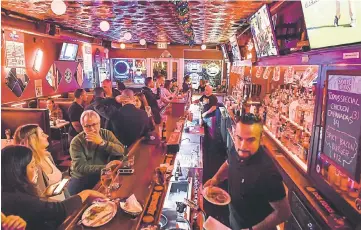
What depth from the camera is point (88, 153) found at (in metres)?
2.87

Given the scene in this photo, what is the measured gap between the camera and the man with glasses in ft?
7.19

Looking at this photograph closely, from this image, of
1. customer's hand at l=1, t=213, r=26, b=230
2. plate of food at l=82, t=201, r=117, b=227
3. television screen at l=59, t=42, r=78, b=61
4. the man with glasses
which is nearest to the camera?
customer's hand at l=1, t=213, r=26, b=230

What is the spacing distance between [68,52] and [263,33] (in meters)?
6.46

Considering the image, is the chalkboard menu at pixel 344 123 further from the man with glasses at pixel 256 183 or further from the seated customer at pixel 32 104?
the seated customer at pixel 32 104

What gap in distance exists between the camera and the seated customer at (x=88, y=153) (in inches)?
110

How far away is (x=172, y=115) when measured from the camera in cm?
602

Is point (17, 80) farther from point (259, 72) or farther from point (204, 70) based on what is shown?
point (204, 70)

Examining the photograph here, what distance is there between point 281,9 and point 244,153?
2.95 m

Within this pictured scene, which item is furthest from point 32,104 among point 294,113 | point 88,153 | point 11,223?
point 11,223

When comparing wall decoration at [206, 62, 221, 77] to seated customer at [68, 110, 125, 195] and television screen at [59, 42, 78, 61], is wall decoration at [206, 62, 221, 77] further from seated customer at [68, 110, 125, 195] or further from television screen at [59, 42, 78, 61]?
seated customer at [68, 110, 125, 195]

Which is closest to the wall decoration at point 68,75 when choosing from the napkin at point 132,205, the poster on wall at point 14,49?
the poster on wall at point 14,49

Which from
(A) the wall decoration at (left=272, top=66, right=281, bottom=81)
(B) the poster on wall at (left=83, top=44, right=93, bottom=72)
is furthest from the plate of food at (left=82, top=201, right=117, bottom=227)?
(B) the poster on wall at (left=83, top=44, right=93, bottom=72)

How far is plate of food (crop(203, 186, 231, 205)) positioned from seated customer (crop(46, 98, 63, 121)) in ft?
16.3

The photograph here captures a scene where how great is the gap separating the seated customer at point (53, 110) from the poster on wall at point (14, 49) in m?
1.09
